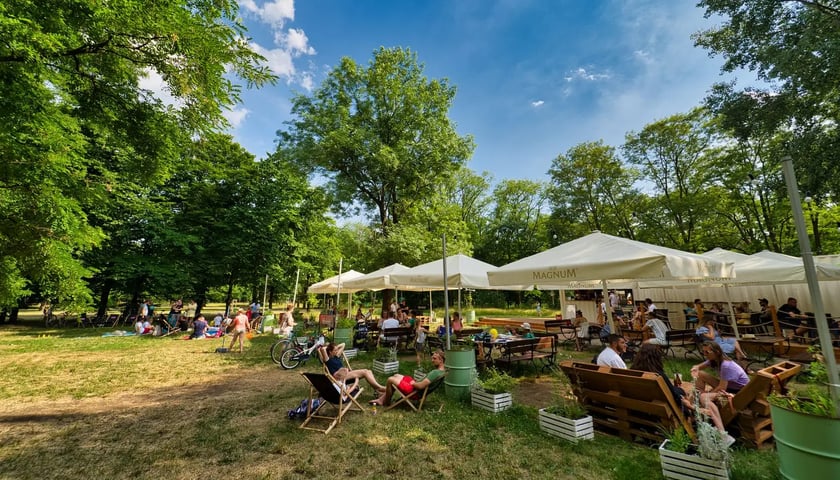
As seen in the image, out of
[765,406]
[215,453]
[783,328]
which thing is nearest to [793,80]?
[783,328]

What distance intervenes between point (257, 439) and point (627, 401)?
5.02m

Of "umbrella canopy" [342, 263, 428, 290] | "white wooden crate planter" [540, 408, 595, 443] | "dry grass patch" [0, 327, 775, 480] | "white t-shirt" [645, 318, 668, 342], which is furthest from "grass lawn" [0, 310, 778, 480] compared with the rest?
"umbrella canopy" [342, 263, 428, 290]

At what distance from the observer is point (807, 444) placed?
99.5 inches

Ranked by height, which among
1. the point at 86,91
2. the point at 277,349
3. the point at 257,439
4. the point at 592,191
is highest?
the point at 592,191

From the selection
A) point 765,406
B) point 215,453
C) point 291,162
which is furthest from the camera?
point 291,162

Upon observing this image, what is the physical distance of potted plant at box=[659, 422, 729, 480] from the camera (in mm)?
3174

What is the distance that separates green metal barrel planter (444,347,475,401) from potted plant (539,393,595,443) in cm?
165

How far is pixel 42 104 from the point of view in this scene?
6.26 m

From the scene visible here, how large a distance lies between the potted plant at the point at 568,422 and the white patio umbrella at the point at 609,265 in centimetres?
209

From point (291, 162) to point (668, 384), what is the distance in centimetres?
1904

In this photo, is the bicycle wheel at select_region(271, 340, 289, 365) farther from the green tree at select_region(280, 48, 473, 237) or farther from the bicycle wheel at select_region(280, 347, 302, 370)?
the green tree at select_region(280, 48, 473, 237)

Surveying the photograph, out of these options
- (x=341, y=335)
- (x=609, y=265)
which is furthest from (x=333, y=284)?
(x=609, y=265)

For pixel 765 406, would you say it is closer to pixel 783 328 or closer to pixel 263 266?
pixel 783 328

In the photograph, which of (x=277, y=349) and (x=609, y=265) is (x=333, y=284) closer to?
(x=277, y=349)
